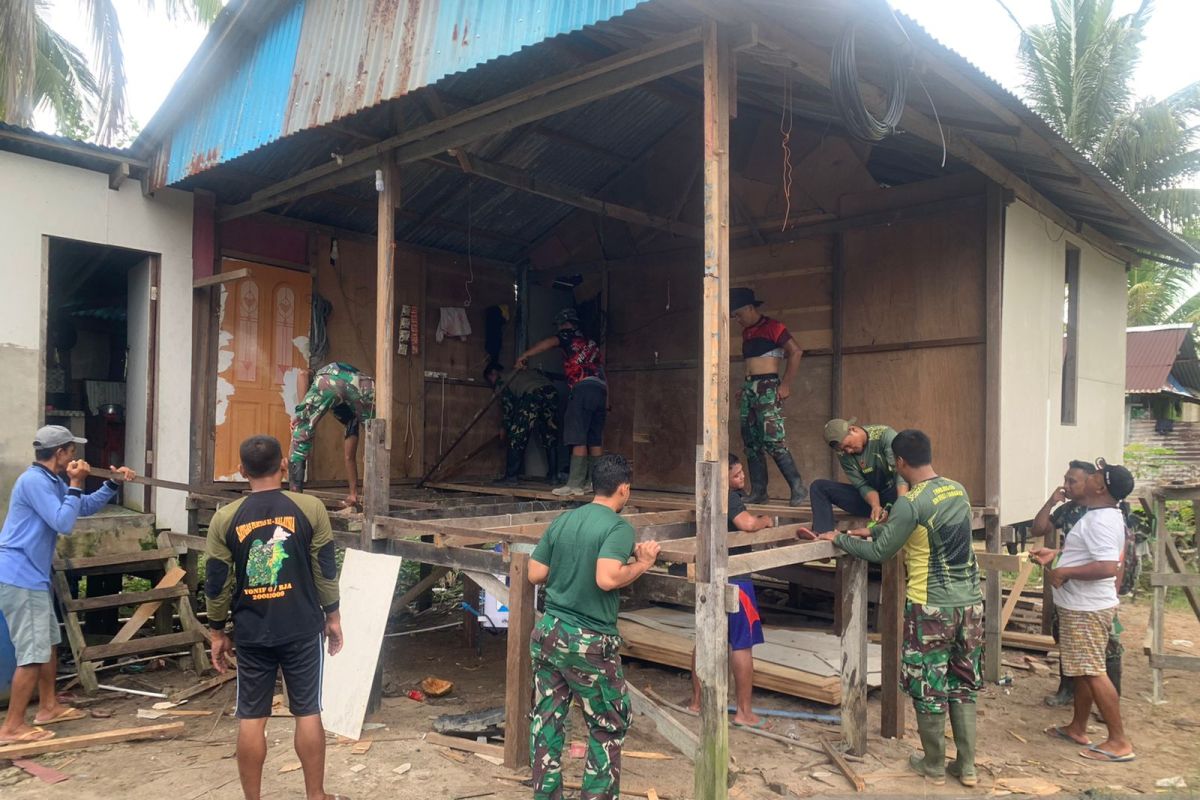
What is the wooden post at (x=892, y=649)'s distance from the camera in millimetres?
5664

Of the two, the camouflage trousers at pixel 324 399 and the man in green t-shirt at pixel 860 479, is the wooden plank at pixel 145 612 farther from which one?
the man in green t-shirt at pixel 860 479

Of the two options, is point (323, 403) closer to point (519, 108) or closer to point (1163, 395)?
point (519, 108)

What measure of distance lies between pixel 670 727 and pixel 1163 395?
1761 centimetres

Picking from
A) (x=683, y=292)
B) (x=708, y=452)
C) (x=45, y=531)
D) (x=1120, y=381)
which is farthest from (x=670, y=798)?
(x=1120, y=381)

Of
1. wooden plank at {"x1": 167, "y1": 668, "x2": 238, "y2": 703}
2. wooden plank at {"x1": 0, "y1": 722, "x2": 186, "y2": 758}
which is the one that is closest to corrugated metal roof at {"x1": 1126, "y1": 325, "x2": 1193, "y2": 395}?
wooden plank at {"x1": 167, "y1": 668, "x2": 238, "y2": 703}

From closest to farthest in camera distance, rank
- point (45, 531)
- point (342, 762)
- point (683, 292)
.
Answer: point (342, 762) → point (45, 531) → point (683, 292)

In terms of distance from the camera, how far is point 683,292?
915cm

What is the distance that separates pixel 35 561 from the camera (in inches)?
214

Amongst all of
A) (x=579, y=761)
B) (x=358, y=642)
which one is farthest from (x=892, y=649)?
(x=358, y=642)

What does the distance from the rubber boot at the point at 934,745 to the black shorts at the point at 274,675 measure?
3.35 metres

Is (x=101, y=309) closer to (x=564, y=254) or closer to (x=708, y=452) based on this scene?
(x=564, y=254)

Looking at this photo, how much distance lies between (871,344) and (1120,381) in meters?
3.89

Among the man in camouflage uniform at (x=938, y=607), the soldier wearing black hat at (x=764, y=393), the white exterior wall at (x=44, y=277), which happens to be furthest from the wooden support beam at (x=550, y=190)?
the man in camouflage uniform at (x=938, y=607)

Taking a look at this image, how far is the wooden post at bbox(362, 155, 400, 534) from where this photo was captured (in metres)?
5.95
